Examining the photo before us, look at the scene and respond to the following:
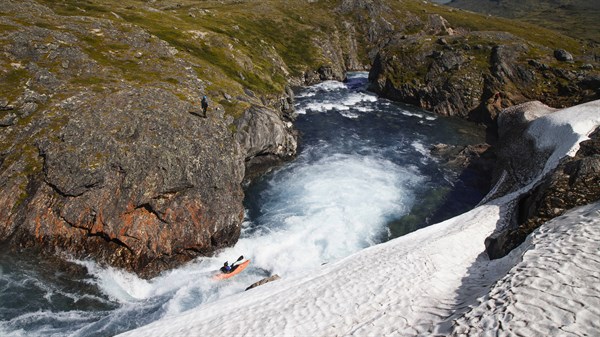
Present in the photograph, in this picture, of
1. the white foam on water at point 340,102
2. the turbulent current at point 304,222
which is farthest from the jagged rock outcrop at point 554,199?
the white foam on water at point 340,102

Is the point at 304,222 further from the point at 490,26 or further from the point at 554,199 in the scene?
the point at 490,26

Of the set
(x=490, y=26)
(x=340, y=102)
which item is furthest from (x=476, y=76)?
(x=490, y=26)

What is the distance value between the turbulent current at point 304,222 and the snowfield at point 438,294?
669 centimetres

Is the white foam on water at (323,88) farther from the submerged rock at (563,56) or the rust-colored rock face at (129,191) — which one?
the rust-colored rock face at (129,191)

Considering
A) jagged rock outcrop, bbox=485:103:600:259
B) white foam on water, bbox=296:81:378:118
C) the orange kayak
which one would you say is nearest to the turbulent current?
the orange kayak

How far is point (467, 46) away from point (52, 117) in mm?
98604

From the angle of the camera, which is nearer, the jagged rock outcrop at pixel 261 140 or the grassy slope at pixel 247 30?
the jagged rock outcrop at pixel 261 140

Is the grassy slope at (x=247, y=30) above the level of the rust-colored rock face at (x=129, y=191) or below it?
above

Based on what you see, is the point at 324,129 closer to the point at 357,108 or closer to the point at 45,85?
the point at 357,108

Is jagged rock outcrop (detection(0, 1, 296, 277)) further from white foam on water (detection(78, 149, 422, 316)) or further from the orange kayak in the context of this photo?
the orange kayak

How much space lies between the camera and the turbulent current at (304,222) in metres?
26.8

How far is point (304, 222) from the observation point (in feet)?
136

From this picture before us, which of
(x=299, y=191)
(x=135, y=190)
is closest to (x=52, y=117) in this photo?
(x=135, y=190)

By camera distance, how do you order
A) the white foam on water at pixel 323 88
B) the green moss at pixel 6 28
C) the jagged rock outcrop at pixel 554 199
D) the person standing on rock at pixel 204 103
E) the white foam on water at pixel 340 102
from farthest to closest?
the white foam on water at pixel 323 88, the white foam on water at pixel 340 102, the green moss at pixel 6 28, the person standing on rock at pixel 204 103, the jagged rock outcrop at pixel 554 199
